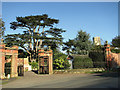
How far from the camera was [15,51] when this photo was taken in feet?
49.6

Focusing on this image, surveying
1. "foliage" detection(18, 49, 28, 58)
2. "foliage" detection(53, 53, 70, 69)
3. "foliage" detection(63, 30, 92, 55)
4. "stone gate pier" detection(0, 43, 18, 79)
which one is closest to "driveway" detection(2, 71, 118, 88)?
"stone gate pier" detection(0, 43, 18, 79)

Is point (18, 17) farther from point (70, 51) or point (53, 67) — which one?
point (70, 51)

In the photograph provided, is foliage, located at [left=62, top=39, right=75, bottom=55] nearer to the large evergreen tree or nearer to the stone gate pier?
the large evergreen tree

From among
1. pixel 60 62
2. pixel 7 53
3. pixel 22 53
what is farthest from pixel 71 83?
pixel 22 53

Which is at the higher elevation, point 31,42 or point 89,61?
point 31,42

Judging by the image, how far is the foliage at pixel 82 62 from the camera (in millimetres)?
19797

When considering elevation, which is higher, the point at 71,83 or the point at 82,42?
the point at 82,42

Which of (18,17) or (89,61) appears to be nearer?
(89,61)

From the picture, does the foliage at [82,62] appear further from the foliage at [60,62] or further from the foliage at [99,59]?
the foliage at [60,62]

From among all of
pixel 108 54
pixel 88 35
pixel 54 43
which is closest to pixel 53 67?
pixel 108 54

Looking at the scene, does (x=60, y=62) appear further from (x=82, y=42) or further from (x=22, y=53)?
(x=22, y=53)

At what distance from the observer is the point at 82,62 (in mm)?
19984

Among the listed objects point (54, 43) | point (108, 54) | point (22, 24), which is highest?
point (22, 24)

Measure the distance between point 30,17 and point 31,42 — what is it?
18.5 ft
